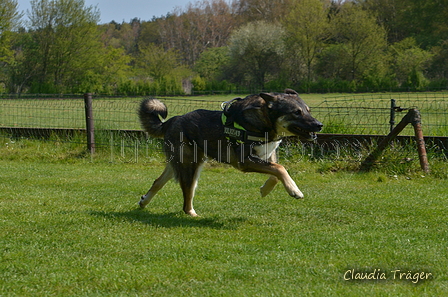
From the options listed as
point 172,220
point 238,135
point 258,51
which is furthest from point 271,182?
point 258,51

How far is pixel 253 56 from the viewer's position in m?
64.9

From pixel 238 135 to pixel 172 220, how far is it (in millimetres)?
1420

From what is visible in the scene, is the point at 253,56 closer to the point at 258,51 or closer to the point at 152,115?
the point at 258,51

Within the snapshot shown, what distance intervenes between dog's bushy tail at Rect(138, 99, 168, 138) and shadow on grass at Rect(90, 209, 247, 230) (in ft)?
4.00

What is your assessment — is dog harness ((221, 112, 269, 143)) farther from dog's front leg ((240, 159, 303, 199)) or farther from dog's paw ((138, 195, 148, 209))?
dog's paw ((138, 195, 148, 209))

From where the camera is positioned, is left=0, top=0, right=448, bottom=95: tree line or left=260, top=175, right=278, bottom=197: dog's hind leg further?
left=0, top=0, right=448, bottom=95: tree line

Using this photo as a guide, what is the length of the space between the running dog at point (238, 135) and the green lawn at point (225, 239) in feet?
1.94

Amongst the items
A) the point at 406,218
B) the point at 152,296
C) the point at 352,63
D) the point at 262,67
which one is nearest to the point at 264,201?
the point at 406,218

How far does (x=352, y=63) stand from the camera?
5903 cm

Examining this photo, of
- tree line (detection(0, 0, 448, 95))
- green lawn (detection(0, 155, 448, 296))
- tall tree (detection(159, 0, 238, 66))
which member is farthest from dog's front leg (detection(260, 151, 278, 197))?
tall tree (detection(159, 0, 238, 66))

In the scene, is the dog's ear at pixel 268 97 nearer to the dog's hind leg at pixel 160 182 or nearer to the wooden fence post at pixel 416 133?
the dog's hind leg at pixel 160 182

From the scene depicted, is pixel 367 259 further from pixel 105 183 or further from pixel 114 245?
pixel 105 183

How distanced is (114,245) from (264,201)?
9.44 ft

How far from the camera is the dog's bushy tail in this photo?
285 inches
